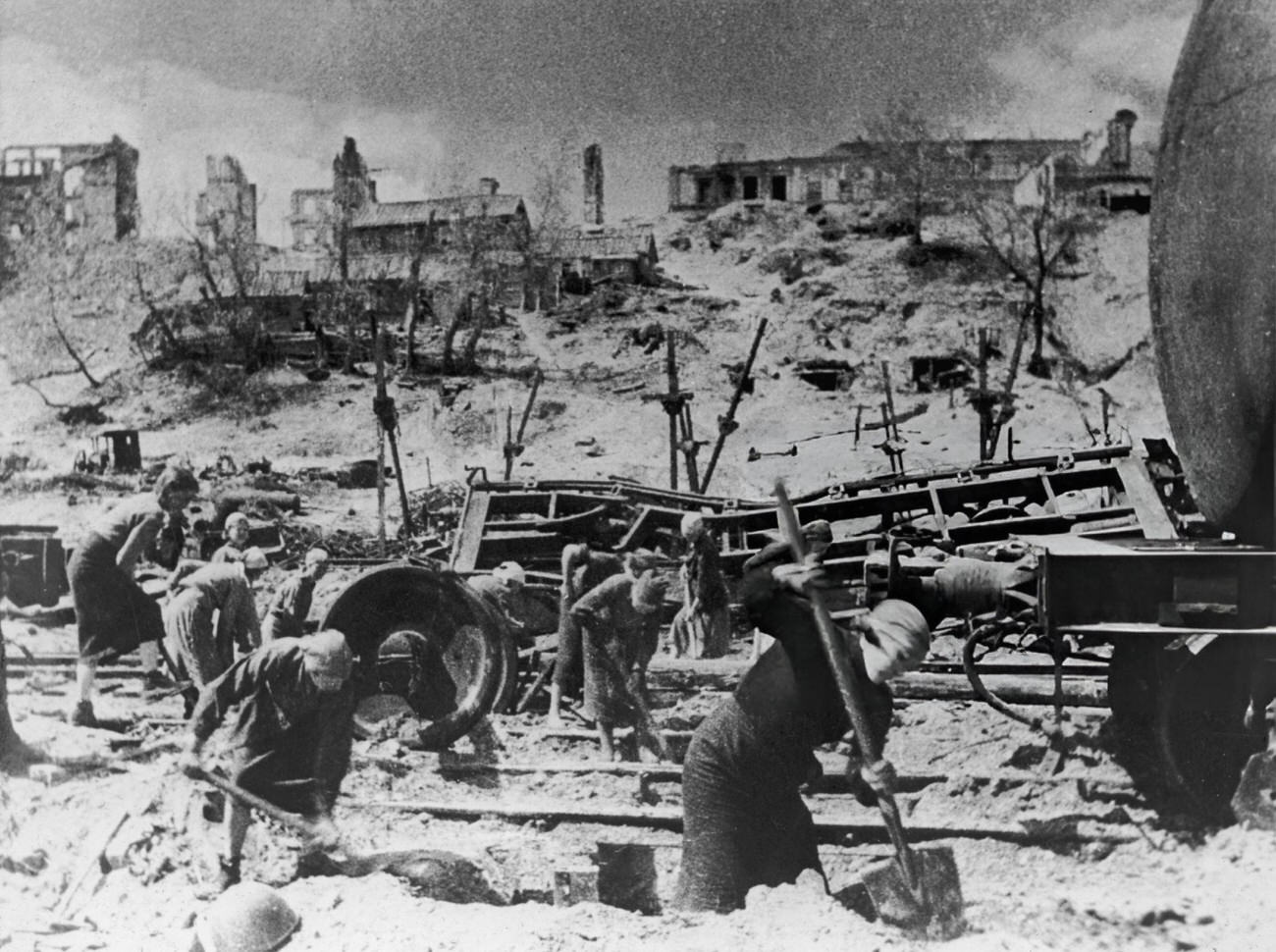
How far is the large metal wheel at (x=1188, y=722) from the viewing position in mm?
4770

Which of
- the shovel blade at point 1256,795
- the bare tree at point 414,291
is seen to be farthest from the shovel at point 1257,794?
the bare tree at point 414,291

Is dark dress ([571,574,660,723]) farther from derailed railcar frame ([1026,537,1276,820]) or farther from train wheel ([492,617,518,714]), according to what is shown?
derailed railcar frame ([1026,537,1276,820])

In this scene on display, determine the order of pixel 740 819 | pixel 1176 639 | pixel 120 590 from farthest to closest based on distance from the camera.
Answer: pixel 120 590 < pixel 740 819 < pixel 1176 639

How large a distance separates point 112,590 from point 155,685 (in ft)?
1.72

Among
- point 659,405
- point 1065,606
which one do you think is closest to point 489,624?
point 659,405

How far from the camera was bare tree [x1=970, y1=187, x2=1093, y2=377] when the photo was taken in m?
5.41

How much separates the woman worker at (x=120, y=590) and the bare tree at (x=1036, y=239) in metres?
4.13

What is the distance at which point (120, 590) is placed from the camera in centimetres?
564

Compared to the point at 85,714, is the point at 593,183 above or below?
above

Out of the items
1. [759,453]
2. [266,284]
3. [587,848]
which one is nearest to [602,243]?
[759,453]

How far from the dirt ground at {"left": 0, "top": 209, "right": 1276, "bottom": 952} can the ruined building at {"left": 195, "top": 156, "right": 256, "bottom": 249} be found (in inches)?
31.1

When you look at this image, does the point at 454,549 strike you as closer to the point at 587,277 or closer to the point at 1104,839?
the point at 587,277

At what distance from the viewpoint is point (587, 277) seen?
5.66 metres

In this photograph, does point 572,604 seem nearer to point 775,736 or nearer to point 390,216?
point 775,736
